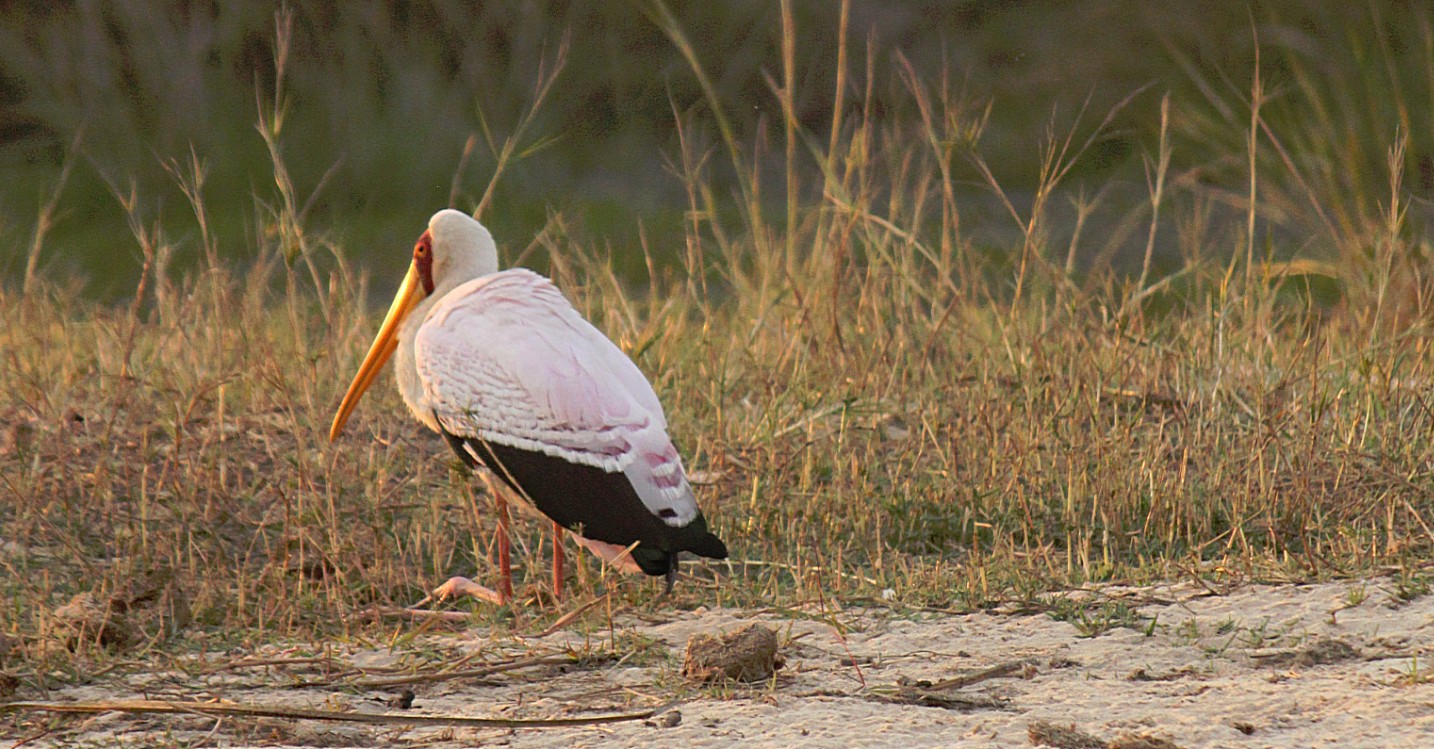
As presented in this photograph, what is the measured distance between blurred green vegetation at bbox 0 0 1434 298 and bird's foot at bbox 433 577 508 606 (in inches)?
228

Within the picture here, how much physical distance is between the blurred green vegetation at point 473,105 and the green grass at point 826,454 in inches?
176

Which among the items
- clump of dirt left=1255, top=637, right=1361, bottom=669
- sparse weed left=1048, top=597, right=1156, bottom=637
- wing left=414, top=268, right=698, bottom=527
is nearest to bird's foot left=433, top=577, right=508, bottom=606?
wing left=414, top=268, right=698, bottom=527

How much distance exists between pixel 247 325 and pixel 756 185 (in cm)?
142

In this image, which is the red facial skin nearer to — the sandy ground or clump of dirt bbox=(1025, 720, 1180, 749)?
the sandy ground

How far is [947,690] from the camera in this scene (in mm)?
2455

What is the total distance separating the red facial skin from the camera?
3.44 m

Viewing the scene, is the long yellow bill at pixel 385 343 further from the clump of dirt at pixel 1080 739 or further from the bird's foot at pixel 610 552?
the clump of dirt at pixel 1080 739

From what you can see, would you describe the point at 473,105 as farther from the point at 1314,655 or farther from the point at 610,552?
the point at 1314,655

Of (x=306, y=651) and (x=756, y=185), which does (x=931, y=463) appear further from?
(x=306, y=651)

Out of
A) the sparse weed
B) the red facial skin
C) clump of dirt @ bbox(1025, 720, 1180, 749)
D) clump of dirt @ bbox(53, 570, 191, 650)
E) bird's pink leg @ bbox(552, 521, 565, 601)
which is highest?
the red facial skin

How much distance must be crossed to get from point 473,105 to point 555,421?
7.20m

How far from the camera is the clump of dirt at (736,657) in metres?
2.49

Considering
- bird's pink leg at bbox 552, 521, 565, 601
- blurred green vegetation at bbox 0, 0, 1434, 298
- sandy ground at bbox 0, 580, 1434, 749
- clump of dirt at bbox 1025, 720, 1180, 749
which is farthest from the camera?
blurred green vegetation at bbox 0, 0, 1434, 298

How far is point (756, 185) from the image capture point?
4840mm
